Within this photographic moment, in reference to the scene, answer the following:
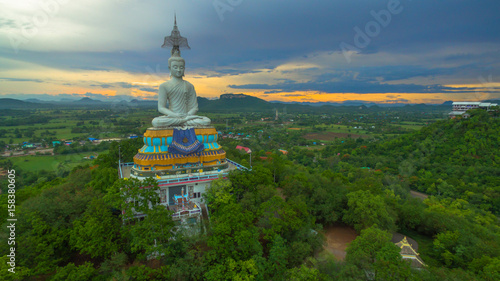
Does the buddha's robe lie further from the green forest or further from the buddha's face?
the green forest

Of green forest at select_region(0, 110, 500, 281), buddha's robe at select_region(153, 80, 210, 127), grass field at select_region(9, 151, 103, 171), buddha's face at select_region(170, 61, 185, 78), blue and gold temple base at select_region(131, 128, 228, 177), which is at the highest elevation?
buddha's face at select_region(170, 61, 185, 78)

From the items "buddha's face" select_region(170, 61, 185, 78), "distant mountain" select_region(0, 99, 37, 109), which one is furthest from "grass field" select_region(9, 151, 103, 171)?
"distant mountain" select_region(0, 99, 37, 109)

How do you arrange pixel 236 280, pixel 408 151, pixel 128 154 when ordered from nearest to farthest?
pixel 236 280
pixel 128 154
pixel 408 151

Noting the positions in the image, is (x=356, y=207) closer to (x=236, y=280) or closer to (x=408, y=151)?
(x=236, y=280)

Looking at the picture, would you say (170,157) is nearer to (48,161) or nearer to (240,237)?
(240,237)

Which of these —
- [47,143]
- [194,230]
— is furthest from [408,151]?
[47,143]

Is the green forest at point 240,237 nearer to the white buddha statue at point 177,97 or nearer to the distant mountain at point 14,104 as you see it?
the white buddha statue at point 177,97
